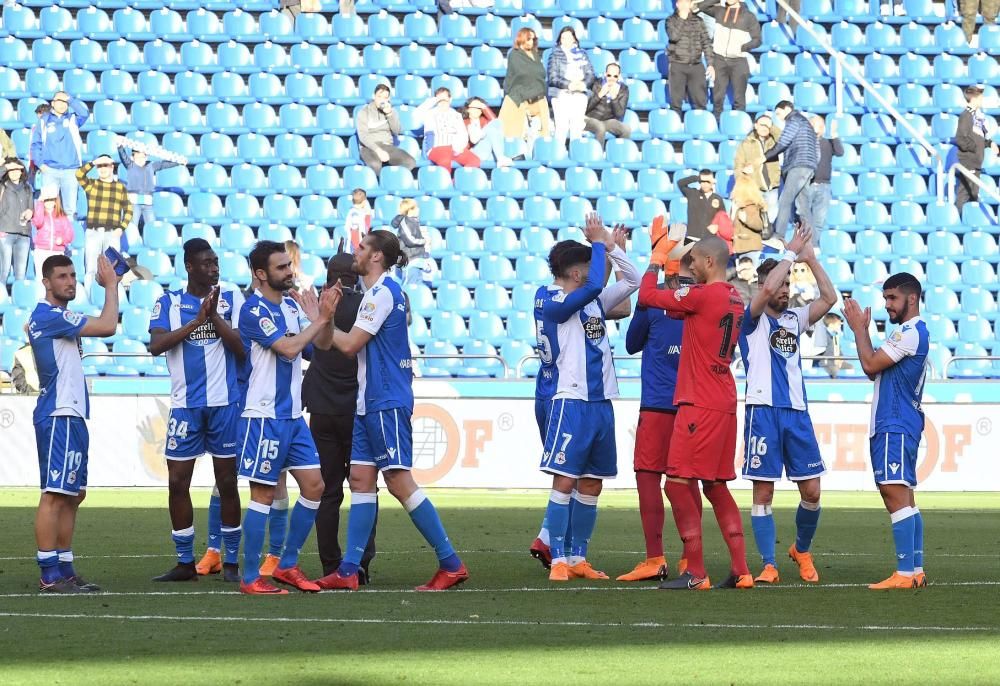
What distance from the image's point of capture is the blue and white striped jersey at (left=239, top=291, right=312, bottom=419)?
9.22 meters

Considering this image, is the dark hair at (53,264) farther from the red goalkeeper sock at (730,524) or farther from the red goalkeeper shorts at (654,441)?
the red goalkeeper sock at (730,524)

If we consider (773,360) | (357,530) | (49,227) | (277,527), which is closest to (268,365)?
(357,530)

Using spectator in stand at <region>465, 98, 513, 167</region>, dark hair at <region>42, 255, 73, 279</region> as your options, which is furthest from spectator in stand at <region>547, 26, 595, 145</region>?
dark hair at <region>42, 255, 73, 279</region>

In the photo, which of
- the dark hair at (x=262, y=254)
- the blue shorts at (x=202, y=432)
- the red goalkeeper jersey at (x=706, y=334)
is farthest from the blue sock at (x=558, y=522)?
the dark hair at (x=262, y=254)

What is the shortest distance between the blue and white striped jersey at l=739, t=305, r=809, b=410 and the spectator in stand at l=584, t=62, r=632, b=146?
15715mm

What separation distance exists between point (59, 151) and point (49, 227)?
1336 millimetres

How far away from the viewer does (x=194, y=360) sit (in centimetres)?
1038

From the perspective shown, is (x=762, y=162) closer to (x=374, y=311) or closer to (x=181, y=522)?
(x=181, y=522)

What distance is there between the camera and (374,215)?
2453 centimetres

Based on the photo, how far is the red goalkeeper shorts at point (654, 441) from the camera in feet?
33.9

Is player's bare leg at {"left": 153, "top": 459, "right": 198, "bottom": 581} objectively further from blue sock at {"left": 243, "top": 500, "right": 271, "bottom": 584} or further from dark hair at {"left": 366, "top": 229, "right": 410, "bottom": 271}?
dark hair at {"left": 366, "top": 229, "right": 410, "bottom": 271}

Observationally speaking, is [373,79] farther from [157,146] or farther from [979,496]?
[979,496]

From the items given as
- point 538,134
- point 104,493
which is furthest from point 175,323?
point 538,134

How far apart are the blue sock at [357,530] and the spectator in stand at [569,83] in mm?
17027
